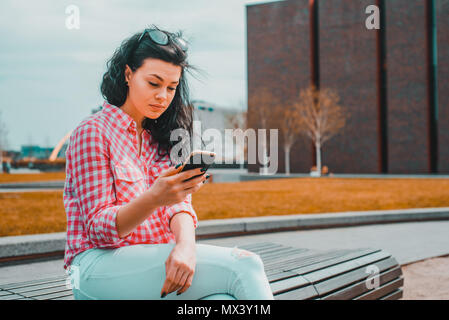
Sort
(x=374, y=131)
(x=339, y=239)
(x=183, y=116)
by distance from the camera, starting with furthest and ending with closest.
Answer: (x=374, y=131), (x=339, y=239), (x=183, y=116)

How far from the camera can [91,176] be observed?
1.81 meters

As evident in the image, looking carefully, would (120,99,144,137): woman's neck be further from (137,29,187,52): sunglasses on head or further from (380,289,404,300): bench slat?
(380,289,404,300): bench slat

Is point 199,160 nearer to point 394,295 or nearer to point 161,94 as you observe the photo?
point 161,94

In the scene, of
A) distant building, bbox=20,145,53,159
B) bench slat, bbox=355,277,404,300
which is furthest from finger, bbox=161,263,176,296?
distant building, bbox=20,145,53,159

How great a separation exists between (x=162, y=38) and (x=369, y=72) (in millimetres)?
35989

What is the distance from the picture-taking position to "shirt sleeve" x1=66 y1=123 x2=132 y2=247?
1.77 meters

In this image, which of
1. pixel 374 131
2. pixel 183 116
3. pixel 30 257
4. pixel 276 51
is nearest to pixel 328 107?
pixel 374 131

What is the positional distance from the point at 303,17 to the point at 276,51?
346 centimetres

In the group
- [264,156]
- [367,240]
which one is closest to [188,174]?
[367,240]

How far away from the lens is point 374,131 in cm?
3541

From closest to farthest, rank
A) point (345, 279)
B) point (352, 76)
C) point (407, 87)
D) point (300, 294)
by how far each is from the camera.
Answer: point (300, 294), point (345, 279), point (407, 87), point (352, 76)

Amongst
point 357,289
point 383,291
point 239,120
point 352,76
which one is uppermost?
point 352,76

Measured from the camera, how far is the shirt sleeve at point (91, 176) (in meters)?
1.77
